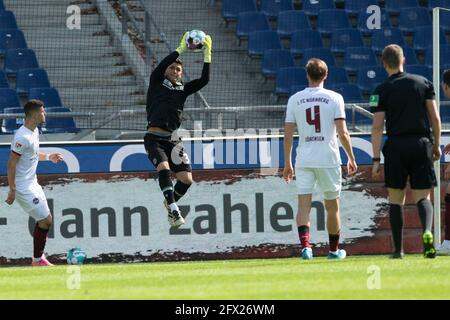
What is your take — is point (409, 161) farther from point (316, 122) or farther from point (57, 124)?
point (57, 124)

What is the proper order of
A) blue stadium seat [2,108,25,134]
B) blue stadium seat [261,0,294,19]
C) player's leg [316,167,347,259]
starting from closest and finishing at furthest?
player's leg [316,167,347,259] < blue stadium seat [2,108,25,134] < blue stadium seat [261,0,294,19]

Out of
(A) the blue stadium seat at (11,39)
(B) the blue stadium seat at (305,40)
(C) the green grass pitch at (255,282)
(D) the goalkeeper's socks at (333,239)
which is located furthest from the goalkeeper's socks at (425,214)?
(A) the blue stadium seat at (11,39)

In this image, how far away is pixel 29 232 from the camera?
15695mm

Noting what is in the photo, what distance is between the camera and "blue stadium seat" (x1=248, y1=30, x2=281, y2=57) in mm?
21047

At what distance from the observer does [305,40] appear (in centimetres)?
2119

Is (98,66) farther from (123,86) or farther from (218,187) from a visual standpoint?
(218,187)

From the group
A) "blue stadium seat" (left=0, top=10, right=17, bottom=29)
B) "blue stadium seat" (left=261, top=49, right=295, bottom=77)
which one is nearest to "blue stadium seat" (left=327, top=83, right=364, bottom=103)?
"blue stadium seat" (left=261, top=49, right=295, bottom=77)

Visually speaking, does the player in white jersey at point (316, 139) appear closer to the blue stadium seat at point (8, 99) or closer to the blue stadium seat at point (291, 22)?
the blue stadium seat at point (8, 99)

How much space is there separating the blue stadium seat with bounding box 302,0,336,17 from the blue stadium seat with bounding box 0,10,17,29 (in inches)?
203

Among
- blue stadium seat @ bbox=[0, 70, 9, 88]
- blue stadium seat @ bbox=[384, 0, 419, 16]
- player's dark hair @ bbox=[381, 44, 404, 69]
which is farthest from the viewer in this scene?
blue stadium seat @ bbox=[384, 0, 419, 16]

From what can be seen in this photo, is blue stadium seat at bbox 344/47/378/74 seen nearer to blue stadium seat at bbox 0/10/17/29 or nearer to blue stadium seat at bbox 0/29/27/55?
blue stadium seat at bbox 0/29/27/55
